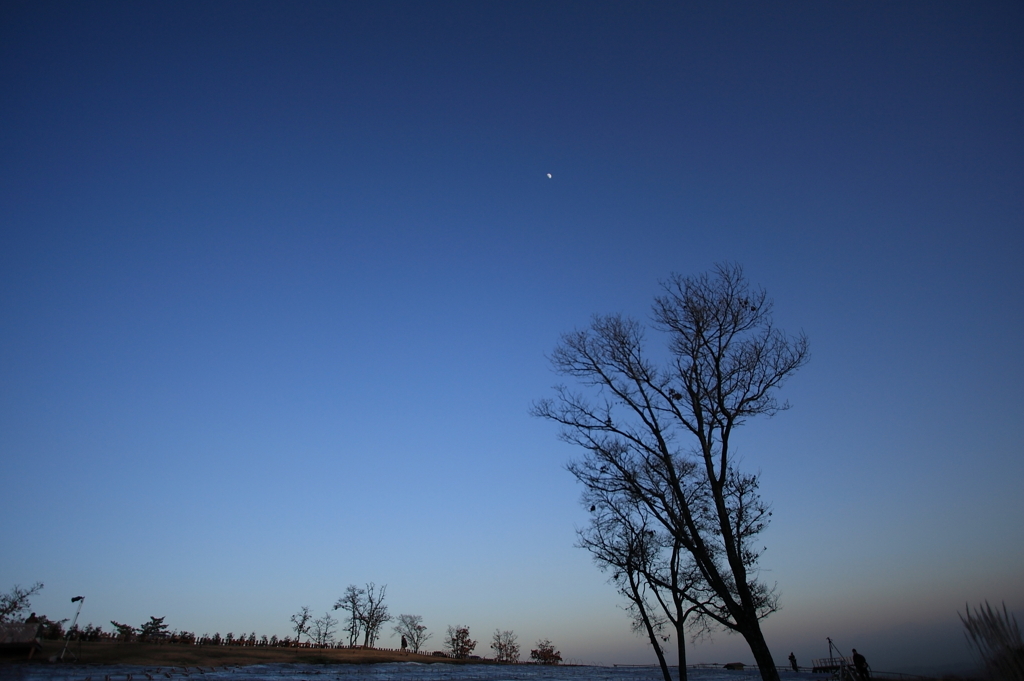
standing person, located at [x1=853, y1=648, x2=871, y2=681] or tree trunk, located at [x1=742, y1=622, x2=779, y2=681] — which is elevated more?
tree trunk, located at [x1=742, y1=622, x2=779, y2=681]

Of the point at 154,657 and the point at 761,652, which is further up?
the point at 761,652

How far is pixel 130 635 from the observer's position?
181 ft

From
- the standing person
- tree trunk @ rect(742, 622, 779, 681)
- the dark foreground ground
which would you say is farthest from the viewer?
the dark foreground ground

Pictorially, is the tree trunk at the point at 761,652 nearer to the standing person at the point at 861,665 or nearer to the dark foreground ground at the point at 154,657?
the standing person at the point at 861,665

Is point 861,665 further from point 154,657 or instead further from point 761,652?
point 154,657

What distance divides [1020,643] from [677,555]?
18.0 m

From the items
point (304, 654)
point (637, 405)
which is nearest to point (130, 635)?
point (304, 654)

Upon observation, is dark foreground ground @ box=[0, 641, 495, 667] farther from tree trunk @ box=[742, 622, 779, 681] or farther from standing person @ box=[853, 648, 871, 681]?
standing person @ box=[853, 648, 871, 681]

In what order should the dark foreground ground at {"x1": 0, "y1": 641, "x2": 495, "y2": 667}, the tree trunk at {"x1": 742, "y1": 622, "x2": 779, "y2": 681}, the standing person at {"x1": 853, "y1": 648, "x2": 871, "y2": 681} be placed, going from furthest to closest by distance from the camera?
1. the dark foreground ground at {"x1": 0, "y1": 641, "x2": 495, "y2": 667}
2. the standing person at {"x1": 853, "y1": 648, "x2": 871, "y2": 681}
3. the tree trunk at {"x1": 742, "y1": 622, "x2": 779, "y2": 681}

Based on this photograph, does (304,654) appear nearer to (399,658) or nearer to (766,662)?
(399,658)

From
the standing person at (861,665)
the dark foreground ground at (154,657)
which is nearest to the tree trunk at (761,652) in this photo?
the standing person at (861,665)

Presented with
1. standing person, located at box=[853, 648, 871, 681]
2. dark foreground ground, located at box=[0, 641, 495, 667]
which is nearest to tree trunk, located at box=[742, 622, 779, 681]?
standing person, located at box=[853, 648, 871, 681]

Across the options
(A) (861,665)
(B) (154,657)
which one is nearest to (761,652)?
(A) (861,665)

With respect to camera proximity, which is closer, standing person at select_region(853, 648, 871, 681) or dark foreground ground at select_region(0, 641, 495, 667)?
standing person at select_region(853, 648, 871, 681)
